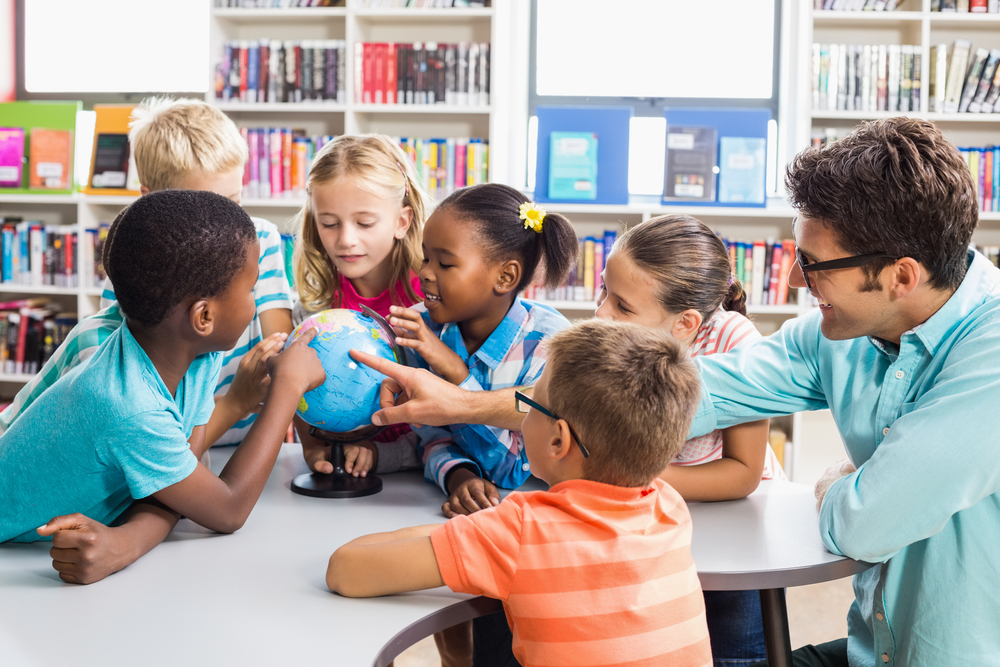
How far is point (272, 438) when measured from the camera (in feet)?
4.58

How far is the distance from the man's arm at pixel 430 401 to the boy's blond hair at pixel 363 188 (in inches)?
25.2

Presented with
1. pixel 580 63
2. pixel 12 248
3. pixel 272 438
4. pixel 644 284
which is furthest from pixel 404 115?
pixel 272 438

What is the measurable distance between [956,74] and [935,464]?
389 cm

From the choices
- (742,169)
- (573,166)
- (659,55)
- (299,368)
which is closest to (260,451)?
(299,368)

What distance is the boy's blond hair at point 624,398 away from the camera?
1.09 m

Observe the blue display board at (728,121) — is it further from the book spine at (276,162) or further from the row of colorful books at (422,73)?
the book spine at (276,162)

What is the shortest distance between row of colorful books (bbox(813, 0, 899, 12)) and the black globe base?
12.9ft

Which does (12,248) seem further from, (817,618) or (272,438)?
A: (817,618)

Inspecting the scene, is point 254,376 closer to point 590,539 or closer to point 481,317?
point 481,317

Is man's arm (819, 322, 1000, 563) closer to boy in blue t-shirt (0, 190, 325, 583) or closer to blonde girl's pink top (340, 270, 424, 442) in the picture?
boy in blue t-shirt (0, 190, 325, 583)

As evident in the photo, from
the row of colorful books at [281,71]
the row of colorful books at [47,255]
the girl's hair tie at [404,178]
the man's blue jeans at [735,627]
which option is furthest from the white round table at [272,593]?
the row of colorful books at [47,255]

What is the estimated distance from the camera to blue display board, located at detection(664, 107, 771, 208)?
14.1ft

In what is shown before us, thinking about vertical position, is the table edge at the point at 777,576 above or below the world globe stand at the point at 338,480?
below

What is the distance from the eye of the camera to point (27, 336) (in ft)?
15.4
